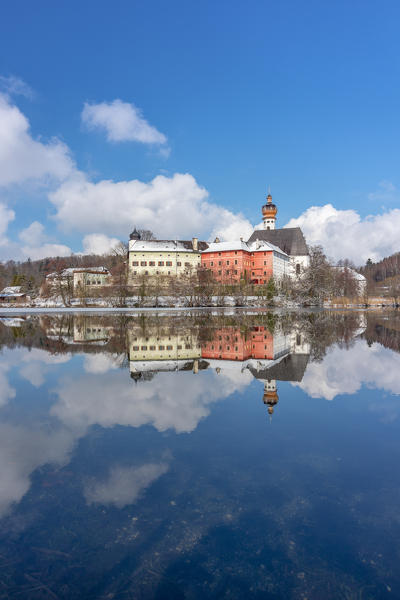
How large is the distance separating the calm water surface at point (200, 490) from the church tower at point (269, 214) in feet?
293

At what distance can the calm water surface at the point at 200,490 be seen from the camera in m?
2.30

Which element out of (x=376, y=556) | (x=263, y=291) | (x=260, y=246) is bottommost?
(x=376, y=556)

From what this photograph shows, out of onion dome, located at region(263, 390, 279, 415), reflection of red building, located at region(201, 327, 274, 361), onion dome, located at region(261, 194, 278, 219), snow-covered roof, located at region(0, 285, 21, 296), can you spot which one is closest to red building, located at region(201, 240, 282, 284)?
onion dome, located at region(261, 194, 278, 219)

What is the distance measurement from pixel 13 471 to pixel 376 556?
10.9ft

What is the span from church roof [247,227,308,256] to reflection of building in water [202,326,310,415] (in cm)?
7441

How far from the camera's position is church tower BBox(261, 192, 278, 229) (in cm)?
9256

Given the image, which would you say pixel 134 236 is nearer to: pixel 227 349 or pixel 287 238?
pixel 287 238

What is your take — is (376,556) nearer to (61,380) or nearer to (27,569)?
(27,569)

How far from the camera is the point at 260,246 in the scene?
77312mm

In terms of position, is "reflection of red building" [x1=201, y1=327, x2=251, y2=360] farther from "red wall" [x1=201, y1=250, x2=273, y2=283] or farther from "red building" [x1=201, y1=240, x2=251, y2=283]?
"red wall" [x1=201, y1=250, x2=273, y2=283]

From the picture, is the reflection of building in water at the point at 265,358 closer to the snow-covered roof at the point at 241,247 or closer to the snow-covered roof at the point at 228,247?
the snow-covered roof at the point at 228,247

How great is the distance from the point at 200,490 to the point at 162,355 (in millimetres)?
7911

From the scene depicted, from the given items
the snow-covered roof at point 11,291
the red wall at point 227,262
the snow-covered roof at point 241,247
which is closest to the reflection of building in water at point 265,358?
the red wall at point 227,262

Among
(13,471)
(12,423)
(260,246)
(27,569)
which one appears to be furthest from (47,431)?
(260,246)
